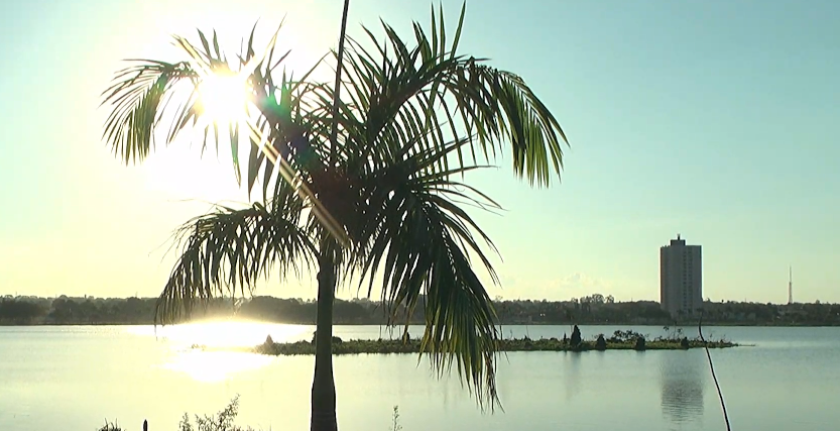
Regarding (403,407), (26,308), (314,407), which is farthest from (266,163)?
(26,308)

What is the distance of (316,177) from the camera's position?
6441mm

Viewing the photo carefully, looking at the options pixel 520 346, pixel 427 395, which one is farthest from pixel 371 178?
pixel 520 346

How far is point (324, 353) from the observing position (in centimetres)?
697

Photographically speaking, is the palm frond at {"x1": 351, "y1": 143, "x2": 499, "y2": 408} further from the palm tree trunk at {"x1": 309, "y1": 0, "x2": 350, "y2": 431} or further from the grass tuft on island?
the grass tuft on island

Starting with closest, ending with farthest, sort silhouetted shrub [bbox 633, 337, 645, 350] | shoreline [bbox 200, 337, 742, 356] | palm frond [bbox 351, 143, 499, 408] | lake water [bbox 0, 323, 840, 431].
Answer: palm frond [bbox 351, 143, 499, 408] < lake water [bbox 0, 323, 840, 431] < shoreline [bbox 200, 337, 742, 356] < silhouetted shrub [bbox 633, 337, 645, 350]

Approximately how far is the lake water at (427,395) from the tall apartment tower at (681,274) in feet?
277

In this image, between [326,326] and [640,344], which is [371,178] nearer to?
[326,326]

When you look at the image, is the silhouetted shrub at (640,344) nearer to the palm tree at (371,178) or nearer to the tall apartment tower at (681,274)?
the palm tree at (371,178)

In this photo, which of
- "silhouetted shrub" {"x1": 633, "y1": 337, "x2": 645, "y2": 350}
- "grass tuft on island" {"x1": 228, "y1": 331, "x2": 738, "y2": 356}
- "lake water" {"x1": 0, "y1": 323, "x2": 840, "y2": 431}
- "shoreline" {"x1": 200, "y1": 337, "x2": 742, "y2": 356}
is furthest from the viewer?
"silhouetted shrub" {"x1": 633, "y1": 337, "x2": 645, "y2": 350}

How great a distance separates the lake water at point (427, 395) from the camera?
20.3 meters

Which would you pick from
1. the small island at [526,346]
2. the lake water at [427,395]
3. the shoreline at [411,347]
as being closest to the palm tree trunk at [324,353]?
the lake water at [427,395]

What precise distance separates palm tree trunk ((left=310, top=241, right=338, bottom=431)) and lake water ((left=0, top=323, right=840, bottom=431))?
6.14 meters

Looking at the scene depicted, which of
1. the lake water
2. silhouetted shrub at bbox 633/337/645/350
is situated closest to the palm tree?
the lake water

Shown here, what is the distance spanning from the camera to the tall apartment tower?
12769cm
